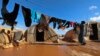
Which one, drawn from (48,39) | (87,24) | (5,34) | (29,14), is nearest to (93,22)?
(87,24)

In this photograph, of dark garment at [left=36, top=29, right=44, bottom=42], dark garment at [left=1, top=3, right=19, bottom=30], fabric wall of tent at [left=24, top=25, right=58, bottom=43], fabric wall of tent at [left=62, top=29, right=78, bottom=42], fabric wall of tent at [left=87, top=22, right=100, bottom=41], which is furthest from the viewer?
fabric wall of tent at [left=87, top=22, right=100, bottom=41]

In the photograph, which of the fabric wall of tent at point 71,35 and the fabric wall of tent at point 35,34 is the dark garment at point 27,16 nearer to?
the fabric wall of tent at point 35,34

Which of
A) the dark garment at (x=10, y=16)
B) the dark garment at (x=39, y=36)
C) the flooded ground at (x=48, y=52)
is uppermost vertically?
the dark garment at (x=10, y=16)

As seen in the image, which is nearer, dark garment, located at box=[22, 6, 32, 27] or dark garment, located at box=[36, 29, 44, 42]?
dark garment, located at box=[22, 6, 32, 27]

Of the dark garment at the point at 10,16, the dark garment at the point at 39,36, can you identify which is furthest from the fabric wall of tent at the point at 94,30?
the dark garment at the point at 10,16

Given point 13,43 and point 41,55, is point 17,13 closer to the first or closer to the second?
point 13,43

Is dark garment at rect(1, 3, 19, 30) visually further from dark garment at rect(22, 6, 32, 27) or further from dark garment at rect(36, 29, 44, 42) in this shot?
dark garment at rect(36, 29, 44, 42)

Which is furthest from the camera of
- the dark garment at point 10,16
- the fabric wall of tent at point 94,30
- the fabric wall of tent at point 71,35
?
the fabric wall of tent at point 94,30

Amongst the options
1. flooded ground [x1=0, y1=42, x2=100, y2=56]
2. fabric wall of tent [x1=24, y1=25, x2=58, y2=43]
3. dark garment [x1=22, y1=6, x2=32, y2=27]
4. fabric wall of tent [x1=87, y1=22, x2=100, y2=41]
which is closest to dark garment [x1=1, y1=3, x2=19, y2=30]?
dark garment [x1=22, y1=6, x2=32, y2=27]

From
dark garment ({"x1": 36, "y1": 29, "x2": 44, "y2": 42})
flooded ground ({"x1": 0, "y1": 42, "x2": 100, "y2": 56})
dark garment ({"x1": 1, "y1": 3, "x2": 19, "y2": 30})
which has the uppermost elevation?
dark garment ({"x1": 1, "y1": 3, "x2": 19, "y2": 30})

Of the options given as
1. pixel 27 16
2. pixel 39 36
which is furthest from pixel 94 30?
pixel 27 16

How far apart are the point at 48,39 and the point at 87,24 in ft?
27.7

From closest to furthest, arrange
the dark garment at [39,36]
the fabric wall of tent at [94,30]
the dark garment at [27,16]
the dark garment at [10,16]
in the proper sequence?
the dark garment at [10,16], the dark garment at [27,16], the dark garment at [39,36], the fabric wall of tent at [94,30]

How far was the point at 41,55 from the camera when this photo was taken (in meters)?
9.98
